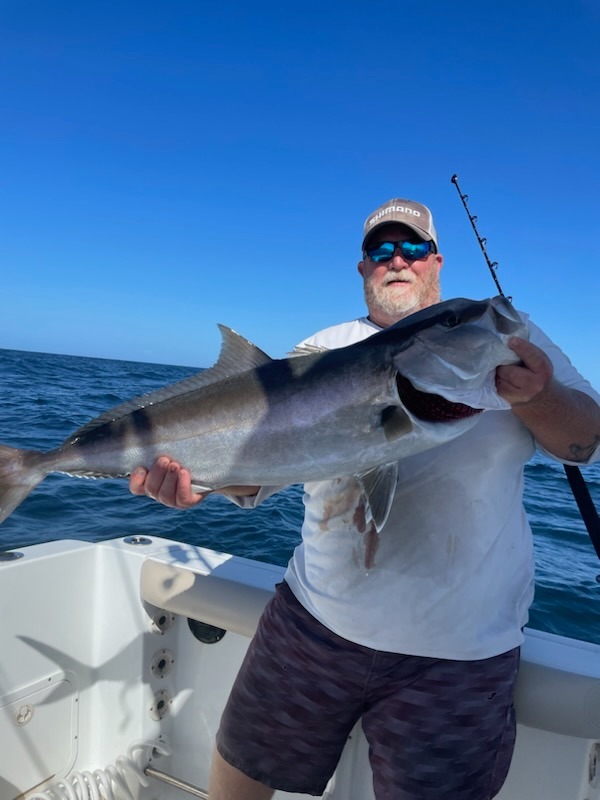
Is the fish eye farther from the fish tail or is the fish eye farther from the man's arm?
the fish tail

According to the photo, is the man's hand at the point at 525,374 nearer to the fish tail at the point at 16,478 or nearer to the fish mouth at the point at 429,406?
the fish mouth at the point at 429,406

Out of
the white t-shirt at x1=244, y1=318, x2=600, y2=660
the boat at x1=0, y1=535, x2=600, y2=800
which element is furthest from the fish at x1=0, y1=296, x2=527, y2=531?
the boat at x1=0, y1=535, x2=600, y2=800

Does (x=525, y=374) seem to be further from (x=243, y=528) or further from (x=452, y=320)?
(x=243, y=528)

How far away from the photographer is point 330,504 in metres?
2.72

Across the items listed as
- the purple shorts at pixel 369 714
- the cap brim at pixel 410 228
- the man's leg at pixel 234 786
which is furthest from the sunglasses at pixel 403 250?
the man's leg at pixel 234 786

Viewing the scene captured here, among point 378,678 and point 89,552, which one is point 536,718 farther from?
point 89,552

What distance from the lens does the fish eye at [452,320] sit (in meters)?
2.32

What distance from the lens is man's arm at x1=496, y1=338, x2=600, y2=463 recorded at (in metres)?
2.13

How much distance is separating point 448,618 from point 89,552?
110 inches

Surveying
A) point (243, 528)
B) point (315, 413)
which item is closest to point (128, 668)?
point (315, 413)

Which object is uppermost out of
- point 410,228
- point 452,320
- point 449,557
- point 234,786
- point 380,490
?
point 410,228

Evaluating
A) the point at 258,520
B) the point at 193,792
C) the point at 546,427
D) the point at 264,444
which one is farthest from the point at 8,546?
the point at 546,427

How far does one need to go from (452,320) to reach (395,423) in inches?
19.5

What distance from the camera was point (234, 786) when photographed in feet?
8.86
